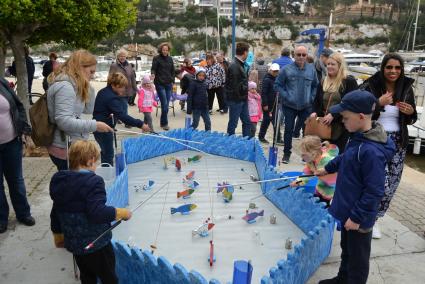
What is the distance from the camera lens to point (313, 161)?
3.98m

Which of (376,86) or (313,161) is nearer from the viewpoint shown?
(376,86)

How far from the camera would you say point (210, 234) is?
3.76 m

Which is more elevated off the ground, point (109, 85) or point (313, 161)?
point (109, 85)

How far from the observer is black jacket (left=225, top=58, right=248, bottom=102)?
6.66 meters

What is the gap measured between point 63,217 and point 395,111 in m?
2.98

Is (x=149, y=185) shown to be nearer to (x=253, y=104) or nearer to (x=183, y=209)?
(x=183, y=209)

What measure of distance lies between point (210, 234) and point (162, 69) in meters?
5.32

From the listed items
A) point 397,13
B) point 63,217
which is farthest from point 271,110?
point 397,13

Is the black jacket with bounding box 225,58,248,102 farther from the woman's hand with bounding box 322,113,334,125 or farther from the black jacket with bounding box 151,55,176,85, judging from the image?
the woman's hand with bounding box 322,113,334,125

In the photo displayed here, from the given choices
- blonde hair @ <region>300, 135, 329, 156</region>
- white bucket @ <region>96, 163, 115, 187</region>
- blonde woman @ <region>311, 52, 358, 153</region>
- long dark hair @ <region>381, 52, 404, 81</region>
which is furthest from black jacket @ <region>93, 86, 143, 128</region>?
long dark hair @ <region>381, 52, 404, 81</region>

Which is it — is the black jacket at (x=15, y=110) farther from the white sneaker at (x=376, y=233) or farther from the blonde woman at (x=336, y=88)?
the white sneaker at (x=376, y=233)

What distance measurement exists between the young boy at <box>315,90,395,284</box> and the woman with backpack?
9.56ft

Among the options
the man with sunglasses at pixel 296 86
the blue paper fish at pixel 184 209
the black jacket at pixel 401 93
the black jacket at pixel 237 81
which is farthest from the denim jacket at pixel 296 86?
the blue paper fish at pixel 184 209

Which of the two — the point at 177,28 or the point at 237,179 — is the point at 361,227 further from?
the point at 177,28
